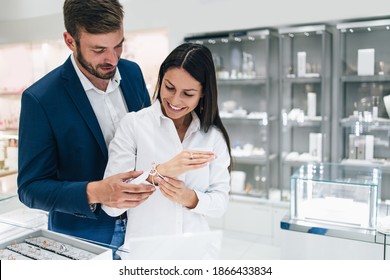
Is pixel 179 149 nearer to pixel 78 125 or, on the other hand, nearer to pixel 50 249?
pixel 78 125

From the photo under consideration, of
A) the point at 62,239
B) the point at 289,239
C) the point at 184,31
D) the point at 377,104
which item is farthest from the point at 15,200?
the point at 377,104

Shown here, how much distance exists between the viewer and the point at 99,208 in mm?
1018

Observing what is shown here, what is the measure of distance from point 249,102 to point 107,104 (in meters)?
2.57

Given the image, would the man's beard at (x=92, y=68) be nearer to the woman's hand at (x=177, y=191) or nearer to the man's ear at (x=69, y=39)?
the man's ear at (x=69, y=39)

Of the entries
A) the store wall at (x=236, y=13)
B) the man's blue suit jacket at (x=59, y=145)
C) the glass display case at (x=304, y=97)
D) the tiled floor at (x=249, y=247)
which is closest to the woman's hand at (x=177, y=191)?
the man's blue suit jacket at (x=59, y=145)

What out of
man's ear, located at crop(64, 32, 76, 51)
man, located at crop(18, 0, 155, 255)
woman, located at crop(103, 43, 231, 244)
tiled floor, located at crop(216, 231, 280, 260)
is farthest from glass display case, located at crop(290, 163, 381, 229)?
man's ear, located at crop(64, 32, 76, 51)

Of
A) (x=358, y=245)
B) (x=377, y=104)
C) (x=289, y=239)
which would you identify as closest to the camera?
(x=358, y=245)

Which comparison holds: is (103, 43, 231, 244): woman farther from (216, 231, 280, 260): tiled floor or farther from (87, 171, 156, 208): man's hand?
(216, 231, 280, 260): tiled floor

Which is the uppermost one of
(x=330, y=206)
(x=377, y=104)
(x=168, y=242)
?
(x=377, y=104)

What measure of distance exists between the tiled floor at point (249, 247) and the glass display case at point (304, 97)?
0.39m

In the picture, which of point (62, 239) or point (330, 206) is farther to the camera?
point (330, 206)

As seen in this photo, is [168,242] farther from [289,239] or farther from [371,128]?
[371,128]

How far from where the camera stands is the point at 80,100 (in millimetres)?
977

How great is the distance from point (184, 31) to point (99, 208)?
8.16 ft
